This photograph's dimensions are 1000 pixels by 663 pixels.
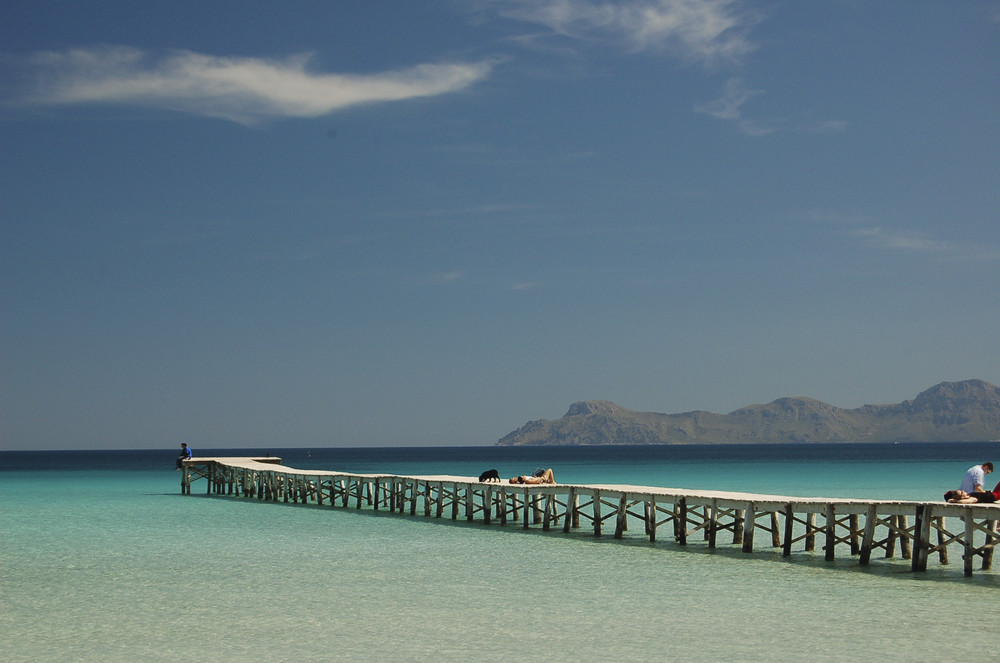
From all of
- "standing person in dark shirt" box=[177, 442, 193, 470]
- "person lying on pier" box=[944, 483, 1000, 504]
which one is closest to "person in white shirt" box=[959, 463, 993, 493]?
"person lying on pier" box=[944, 483, 1000, 504]

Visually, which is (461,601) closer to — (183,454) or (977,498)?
(977,498)

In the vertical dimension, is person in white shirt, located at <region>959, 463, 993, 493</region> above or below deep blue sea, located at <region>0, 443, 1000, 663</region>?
above

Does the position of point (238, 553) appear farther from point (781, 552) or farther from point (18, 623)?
point (781, 552)

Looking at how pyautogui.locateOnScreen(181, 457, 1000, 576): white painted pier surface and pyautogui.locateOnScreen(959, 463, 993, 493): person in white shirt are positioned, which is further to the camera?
pyautogui.locateOnScreen(959, 463, 993, 493): person in white shirt

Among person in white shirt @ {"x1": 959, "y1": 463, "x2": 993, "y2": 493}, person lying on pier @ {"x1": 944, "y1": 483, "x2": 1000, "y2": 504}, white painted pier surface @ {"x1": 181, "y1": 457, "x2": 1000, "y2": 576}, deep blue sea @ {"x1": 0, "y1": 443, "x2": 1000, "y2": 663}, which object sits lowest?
deep blue sea @ {"x1": 0, "y1": 443, "x2": 1000, "y2": 663}

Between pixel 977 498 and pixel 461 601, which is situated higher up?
pixel 977 498

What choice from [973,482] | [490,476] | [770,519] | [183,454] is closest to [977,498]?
[973,482]

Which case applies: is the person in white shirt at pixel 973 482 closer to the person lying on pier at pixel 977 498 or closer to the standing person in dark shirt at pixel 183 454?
the person lying on pier at pixel 977 498

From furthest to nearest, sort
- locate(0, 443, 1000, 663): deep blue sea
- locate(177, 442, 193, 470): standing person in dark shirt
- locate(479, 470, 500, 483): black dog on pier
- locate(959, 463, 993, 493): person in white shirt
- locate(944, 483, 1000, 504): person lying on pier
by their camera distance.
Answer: locate(177, 442, 193, 470): standing person in dark shirt, locate(479, 470, 500, 483): black dog on pier, locate(959, 463, 993, 493): person in white shirt, locate(944, 483, 1000, 504): person lying on pier, locate(0, 443, 1000, 663): deep blue sea

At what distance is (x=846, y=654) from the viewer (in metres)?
11.5

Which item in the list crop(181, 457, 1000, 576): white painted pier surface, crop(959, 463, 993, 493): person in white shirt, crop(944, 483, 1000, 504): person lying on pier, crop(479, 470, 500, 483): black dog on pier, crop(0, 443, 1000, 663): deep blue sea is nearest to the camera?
crop(0, 443, 1000, 663): deep blue sea

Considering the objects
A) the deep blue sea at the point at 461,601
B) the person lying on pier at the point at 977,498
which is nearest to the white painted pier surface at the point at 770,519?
the person lying on pier at the point at 977,498

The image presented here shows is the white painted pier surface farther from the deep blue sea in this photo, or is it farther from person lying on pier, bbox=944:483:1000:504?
the deep blue sea

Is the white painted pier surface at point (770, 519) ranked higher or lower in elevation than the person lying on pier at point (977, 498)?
lower
